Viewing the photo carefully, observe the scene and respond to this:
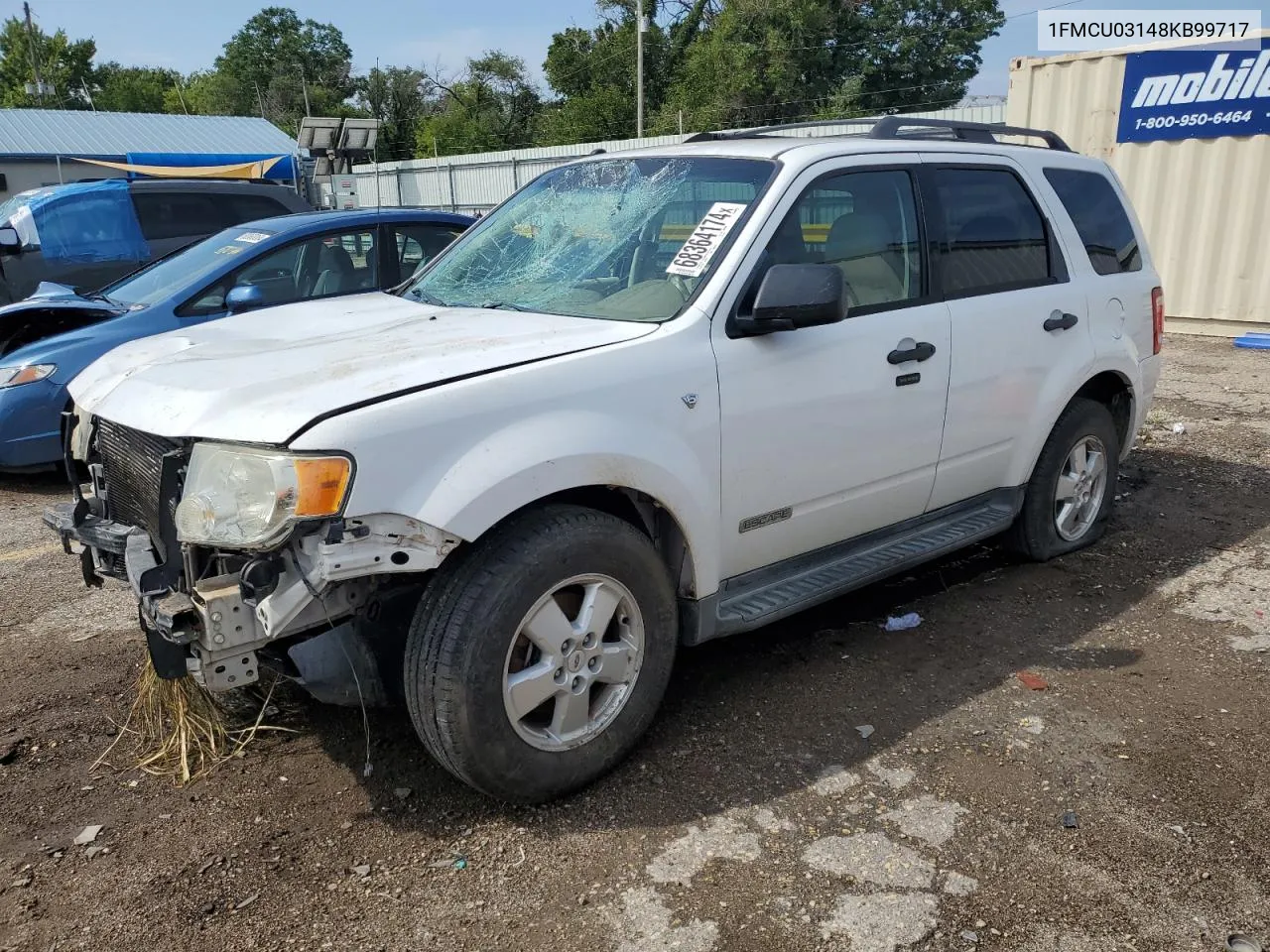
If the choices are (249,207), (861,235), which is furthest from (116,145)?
(861,235)

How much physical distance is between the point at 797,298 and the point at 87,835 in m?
2.62

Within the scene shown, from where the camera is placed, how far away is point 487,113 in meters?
56.1

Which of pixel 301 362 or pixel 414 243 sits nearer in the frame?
pixel 301 362

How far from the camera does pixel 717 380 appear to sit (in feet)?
10.5

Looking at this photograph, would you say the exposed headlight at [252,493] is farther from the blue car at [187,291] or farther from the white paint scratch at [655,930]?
the blue car at [187,291]

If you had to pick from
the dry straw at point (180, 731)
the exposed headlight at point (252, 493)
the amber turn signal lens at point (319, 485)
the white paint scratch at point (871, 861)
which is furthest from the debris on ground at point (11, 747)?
the white paint scratch at point (871, 861)

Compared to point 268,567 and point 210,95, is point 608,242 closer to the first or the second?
point 268,567

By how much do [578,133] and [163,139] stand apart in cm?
2151

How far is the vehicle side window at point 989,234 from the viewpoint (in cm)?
412

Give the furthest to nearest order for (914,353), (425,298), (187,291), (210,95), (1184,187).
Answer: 1. (210,95)
2. (1184,187)
3. (187,291)
4. (425,298)
5. (914,353)

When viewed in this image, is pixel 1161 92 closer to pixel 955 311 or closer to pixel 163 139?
pixel 955 311

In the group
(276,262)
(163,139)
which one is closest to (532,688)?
(276,262)

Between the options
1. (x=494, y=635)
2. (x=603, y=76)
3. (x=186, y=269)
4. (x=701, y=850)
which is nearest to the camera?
(x=494, y=635)

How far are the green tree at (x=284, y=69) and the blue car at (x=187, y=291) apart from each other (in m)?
65.5
